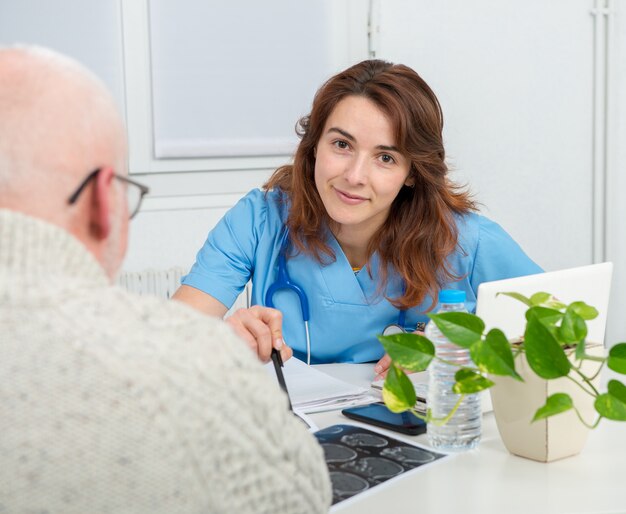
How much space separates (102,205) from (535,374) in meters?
0.65

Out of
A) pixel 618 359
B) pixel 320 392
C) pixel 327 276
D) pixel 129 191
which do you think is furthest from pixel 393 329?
pixel 129 191

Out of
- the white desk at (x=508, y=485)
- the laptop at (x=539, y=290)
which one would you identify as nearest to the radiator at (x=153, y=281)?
the laptop at (x=539, y=290)

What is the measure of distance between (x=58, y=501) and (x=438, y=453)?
2.26ft

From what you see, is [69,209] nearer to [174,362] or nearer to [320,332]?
[174,362]

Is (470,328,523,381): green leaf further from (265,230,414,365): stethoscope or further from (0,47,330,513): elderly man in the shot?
(265,230,414,365): stethoscope

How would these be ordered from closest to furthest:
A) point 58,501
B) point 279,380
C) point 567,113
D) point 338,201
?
point 58,501, point 279,380, point 338,201, point 567,113

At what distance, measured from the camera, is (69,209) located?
2.24 ft

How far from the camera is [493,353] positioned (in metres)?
1.08

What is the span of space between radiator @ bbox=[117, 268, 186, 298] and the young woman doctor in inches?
39.0

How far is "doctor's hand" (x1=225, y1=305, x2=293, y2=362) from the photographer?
1464 millimetres

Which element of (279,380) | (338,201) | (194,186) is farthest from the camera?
(194,186)

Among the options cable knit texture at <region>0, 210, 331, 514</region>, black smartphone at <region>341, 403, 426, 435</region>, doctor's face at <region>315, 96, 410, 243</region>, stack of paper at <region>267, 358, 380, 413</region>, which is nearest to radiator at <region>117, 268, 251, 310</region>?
doctor's face at <region>315, 96, 410, 243</region>

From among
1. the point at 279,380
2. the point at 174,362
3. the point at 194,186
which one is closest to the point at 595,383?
the point at 279,380

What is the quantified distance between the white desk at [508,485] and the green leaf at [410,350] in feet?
0.49
